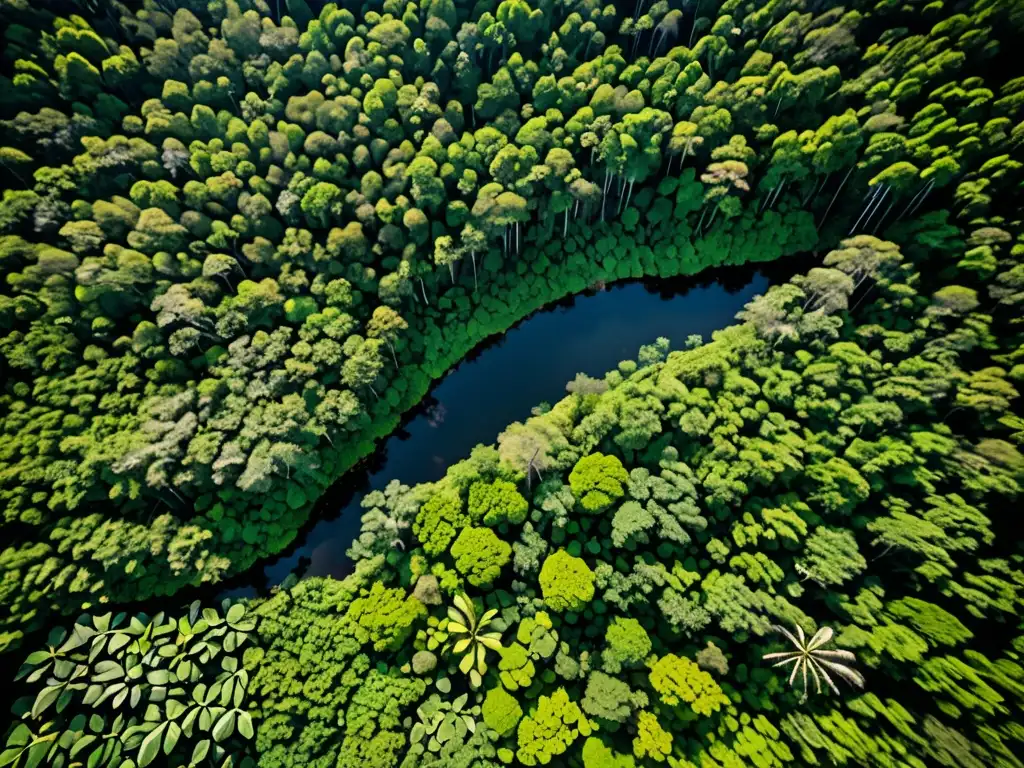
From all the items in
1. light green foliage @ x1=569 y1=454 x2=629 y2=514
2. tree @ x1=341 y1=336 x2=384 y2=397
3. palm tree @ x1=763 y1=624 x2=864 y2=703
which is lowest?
palm tree @ x1=763 y1=624 x2=864 y2=703

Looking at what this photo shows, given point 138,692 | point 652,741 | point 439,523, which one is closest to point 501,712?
point 652,741

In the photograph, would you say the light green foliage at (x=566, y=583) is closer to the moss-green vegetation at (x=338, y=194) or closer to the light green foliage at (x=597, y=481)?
the light green foliage at (x=597, y=481)

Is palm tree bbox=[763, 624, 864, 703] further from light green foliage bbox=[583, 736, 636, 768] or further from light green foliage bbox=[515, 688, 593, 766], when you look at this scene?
light green foliage bbox=[515, 688, 593, 766]

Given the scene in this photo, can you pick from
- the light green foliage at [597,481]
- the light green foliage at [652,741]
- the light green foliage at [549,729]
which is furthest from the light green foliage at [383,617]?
the light green foliage at [652,741]

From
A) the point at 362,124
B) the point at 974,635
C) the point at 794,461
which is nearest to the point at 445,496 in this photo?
the point at 794,461

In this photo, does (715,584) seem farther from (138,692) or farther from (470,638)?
(138,692)

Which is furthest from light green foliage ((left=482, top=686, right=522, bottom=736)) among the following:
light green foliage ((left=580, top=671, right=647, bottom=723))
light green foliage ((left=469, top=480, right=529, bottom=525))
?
light green foliage ((left=469, top=480, right=529, bottom=525))

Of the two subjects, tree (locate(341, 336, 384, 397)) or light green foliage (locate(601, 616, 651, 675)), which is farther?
tree (locate(341, 336, 384, 397))
